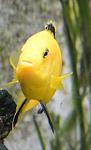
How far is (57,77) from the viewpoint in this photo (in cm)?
76

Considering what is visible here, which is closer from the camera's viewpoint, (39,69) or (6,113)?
(39,69)

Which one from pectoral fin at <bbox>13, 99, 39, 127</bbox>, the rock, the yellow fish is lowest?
the rock

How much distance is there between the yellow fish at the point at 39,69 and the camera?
2.29 feet

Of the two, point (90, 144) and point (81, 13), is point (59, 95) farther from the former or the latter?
point (81, 13)

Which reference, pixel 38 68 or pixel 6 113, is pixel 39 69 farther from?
pixel 6 113

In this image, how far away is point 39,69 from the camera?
2.35 ft

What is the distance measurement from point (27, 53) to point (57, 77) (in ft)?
0.25

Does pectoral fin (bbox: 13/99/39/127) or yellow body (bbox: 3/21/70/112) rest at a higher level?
yellow body (bbox: 3/21/70/112)

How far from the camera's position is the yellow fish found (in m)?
0.70

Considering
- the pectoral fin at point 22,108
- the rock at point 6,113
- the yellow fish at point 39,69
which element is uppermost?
the yellow fish at point 39,69

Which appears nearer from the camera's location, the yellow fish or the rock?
the yellow fish

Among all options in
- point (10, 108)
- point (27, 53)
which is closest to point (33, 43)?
point (27, 53)

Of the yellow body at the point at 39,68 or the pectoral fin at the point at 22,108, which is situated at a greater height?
the yellow body at the point at 39,68

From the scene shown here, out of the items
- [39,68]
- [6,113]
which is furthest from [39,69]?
[6,113]
